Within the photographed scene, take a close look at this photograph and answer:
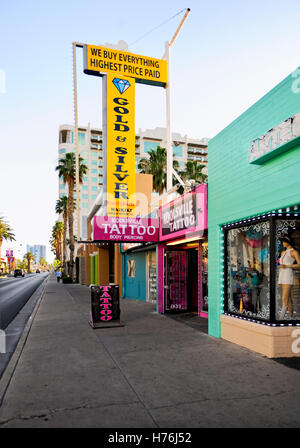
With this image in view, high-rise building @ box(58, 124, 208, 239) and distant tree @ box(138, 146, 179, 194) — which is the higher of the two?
high-rise building @ box(58, 124, 208, 239)

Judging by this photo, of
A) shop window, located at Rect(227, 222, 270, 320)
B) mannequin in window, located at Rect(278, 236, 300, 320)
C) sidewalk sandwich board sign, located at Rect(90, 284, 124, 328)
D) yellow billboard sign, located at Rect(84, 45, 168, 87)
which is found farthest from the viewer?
yellow billboard sign, located at Rect(84, 45, 168, 87)

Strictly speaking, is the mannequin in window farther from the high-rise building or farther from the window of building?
the high-rise building

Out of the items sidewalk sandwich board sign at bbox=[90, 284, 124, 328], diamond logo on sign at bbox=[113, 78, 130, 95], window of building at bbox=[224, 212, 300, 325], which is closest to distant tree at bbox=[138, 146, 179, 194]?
diamond logo on sign at bbox=[113, 78, 130, 95]

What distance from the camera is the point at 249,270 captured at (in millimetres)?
7543

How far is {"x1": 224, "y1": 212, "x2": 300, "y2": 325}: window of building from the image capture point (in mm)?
6527

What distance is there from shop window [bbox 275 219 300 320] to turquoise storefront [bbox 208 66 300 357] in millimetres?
21

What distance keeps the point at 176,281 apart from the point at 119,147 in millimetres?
5729

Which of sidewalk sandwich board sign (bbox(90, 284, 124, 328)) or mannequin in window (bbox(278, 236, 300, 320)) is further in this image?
sidewalk sandwich board sign (bbox(90, 284, 124, 328))

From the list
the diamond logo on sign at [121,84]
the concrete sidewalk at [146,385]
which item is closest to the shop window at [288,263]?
the concrete sidewalk at [146,385]

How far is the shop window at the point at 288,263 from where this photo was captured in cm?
661

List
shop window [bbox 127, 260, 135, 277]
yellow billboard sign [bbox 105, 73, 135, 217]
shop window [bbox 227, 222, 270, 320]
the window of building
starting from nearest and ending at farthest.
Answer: the window of building → shop window [bbox 227, 222, 270, 320] → yellow billboard sign [bbox 105, 73, 135, 217] → shop window [bbox 127, 260, 135, 277]

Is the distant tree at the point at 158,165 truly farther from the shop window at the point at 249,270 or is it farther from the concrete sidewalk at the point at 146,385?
the concrete sidewalk at the point at 146,385

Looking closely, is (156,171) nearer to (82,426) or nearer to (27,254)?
(82,426)
